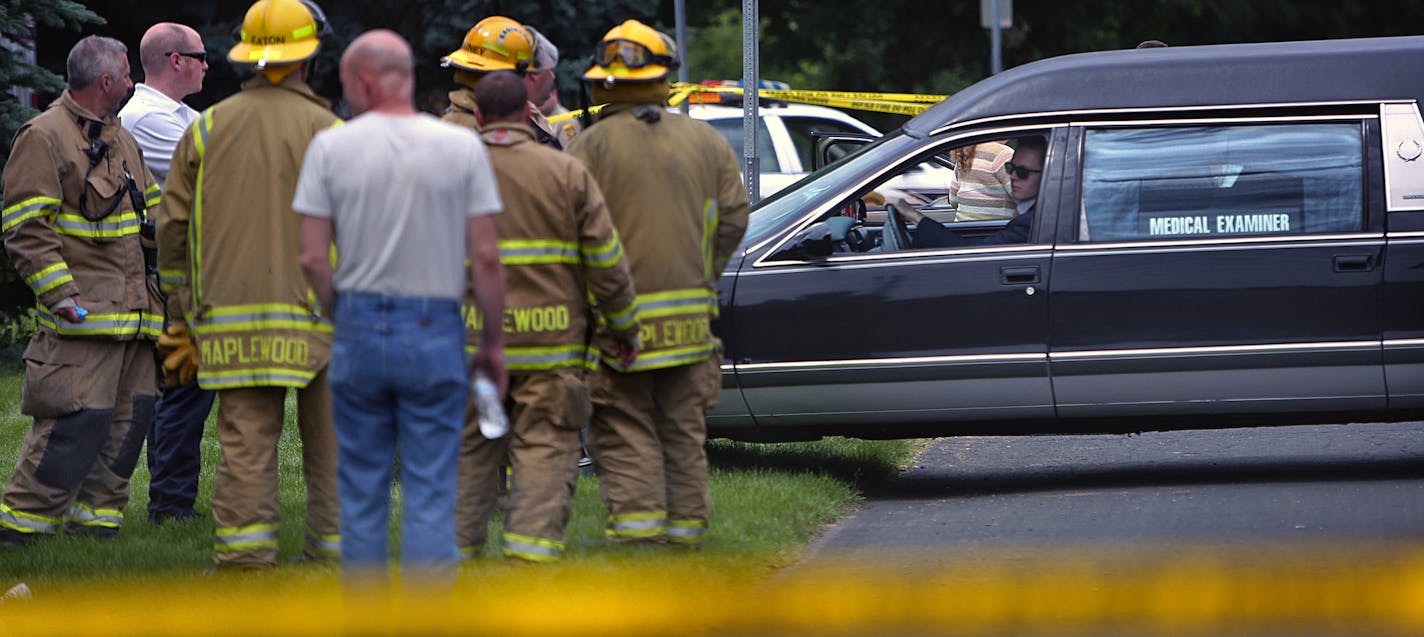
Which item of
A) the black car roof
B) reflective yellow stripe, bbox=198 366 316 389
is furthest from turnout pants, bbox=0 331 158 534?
the black car roof

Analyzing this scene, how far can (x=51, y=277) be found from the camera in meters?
6.92

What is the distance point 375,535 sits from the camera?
17.4 ft

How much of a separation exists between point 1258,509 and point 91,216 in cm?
439

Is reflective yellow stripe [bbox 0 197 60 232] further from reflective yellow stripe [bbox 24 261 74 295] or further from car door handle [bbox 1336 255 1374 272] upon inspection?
car door handle [bbox 1336 255 1374 272]

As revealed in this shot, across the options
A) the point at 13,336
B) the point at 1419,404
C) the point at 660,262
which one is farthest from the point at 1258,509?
the point at 13,336

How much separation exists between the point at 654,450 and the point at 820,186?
7.77 ft

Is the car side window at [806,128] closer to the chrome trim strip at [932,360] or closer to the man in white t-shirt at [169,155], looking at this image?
the chrome trim strip at [932,360]

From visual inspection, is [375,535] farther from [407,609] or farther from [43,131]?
[43,131]

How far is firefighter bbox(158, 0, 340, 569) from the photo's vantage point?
6254mm

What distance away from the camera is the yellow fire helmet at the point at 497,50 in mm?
7285

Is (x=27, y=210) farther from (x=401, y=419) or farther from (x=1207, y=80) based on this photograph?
(x=1207, y=80)

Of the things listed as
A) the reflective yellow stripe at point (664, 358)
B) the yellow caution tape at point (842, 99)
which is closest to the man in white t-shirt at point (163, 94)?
the reflective yellow stripe at point (664, 358)

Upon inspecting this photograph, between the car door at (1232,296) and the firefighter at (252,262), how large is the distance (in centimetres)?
326

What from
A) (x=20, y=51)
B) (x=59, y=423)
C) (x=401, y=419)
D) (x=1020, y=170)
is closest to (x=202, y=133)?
(x=59, y=423)
